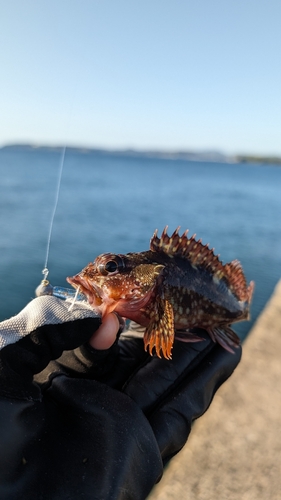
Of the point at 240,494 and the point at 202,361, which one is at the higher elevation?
the point at 202,361

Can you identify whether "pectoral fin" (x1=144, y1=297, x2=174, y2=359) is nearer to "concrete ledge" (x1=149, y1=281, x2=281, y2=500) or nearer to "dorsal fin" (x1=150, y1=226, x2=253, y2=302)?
"dorsal fin" (x1=150, y1=226, x2=253, y2=302)

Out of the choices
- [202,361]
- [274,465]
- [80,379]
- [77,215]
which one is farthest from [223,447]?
[77,215]

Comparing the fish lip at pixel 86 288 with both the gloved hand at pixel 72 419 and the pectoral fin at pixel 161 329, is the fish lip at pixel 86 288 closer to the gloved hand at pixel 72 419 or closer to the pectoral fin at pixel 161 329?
the gloved hand at pixel 72 419

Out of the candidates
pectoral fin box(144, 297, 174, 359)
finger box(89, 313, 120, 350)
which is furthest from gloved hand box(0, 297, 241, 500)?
pectoral fin box(144, 297, 174, 359)

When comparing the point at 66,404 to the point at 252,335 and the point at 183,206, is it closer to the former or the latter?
the point at 252,335

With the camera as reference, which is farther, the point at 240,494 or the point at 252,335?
the point at 252,335

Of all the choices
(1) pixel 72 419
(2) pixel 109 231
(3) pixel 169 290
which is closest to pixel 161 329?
(3) pixel 169 290
